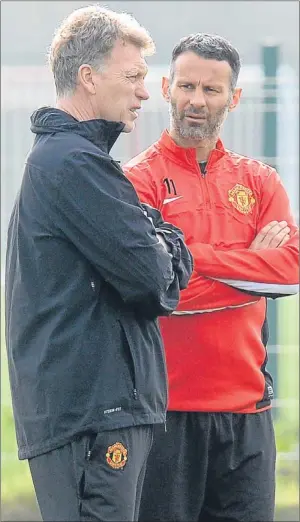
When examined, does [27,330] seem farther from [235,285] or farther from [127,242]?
[235,285]

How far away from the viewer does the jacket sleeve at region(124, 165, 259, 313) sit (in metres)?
3.54

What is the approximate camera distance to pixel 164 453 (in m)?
3.57

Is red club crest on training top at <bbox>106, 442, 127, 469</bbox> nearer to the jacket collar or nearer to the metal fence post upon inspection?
the jacket collar

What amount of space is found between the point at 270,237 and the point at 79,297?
0.94 metres

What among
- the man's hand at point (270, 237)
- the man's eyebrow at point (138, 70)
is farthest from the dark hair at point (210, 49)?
the man's eyebrow at point (138, 70)

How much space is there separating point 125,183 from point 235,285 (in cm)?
72

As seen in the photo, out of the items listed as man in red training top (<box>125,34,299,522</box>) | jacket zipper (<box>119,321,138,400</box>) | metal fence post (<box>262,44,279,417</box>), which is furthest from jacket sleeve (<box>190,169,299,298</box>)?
metal fence post (<box>262,44,279,417</box>)

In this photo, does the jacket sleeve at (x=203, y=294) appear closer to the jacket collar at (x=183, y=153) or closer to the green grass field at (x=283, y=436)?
the jacket collar at (x=183, y=153)

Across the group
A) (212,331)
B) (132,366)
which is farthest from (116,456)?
(212,331)

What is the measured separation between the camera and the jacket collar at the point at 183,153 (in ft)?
12.0

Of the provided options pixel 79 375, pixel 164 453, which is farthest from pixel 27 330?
pixel 164 453

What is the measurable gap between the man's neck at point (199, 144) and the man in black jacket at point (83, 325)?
0.74 m

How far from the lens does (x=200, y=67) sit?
3664mm

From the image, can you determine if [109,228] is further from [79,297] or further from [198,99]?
[198,99]
